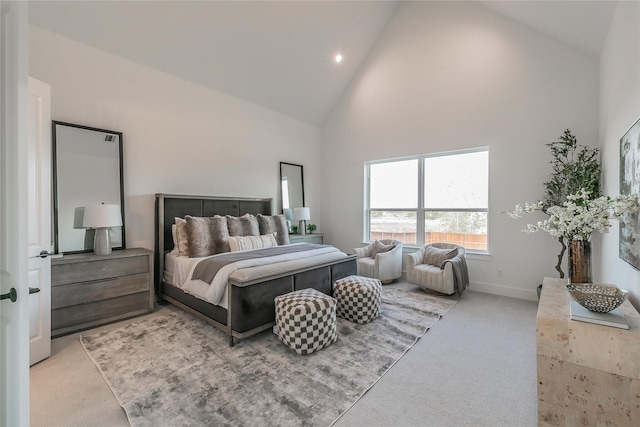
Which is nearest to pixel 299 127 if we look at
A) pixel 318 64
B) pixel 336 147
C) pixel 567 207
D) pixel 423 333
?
pixel 336 147

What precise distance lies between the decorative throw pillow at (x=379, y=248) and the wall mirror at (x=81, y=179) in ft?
12.5

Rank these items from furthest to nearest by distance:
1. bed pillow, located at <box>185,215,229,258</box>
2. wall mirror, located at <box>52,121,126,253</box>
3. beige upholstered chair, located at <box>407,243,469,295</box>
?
beige upholstered chair, located at <box>407,243,469,295</box>
bed pillow, located at <box>185,215,229,258</box>
wall mirror, located at <box>52,121,126,253</box>

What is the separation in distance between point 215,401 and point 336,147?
5177 mm

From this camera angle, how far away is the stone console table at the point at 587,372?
1.37 metres

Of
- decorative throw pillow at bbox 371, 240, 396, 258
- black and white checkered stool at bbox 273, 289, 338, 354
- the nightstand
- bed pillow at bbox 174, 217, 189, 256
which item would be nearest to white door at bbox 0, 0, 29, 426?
black and white checkered stool at bbox 273, 289, 338, 354

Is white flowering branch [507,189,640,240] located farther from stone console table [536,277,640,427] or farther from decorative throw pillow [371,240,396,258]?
decorative throw pillow [371,240,396,258]

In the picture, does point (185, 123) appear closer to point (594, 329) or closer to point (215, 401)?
point (215, 401)

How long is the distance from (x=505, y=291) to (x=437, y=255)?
3.47 feet

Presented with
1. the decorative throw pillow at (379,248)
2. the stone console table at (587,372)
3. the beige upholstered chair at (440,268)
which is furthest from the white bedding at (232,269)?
the stone console table at (587,372)

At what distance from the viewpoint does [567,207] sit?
190 centimetres

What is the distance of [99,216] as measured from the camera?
10.2 feet

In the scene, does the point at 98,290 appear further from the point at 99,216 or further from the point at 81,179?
the point at 81,179

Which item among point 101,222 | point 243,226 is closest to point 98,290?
point 101,222

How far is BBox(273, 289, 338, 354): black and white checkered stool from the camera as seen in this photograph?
2473 millimetres
